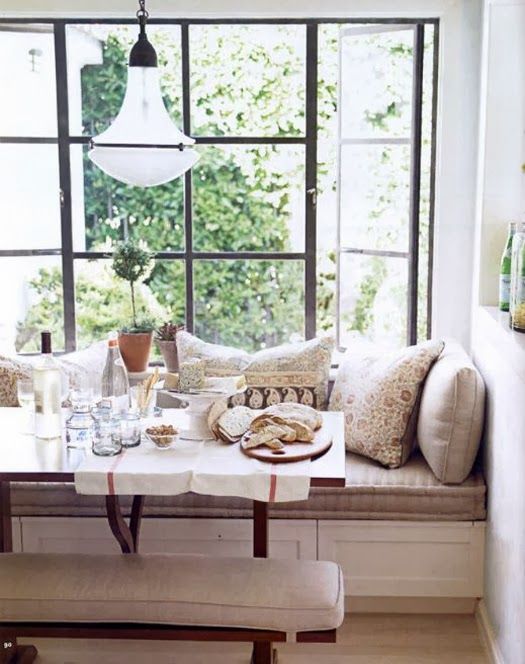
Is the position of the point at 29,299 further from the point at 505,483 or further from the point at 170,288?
the point at 505,483

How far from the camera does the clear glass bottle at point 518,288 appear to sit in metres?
2.88

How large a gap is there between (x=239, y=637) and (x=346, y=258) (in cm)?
188

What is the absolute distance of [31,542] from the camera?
344cm

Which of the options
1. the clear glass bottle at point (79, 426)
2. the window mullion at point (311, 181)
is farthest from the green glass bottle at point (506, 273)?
the clear glass bottle at point (79, 426)

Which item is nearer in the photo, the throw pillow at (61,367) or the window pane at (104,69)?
Result: the throw pillow at (61,367)

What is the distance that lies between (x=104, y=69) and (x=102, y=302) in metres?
0.95

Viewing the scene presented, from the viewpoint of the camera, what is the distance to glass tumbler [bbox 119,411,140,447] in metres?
2.80

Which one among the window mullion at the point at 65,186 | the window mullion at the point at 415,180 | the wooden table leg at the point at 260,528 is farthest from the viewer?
the window mullion at the point at 65,186

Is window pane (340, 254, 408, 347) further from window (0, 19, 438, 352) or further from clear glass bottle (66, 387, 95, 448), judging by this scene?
clear glass bottle (66, 387, 95, 448)

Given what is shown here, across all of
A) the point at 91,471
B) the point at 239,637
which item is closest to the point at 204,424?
the point at 91,471

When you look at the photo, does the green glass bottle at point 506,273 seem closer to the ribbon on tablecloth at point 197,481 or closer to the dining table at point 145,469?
the dining table at point 145,469

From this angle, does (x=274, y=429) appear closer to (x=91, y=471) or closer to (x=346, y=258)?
(x=91, y=471)

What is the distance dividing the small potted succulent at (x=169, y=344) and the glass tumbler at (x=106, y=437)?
3.69 feet

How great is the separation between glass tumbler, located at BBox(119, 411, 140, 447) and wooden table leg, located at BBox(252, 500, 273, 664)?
40cm
